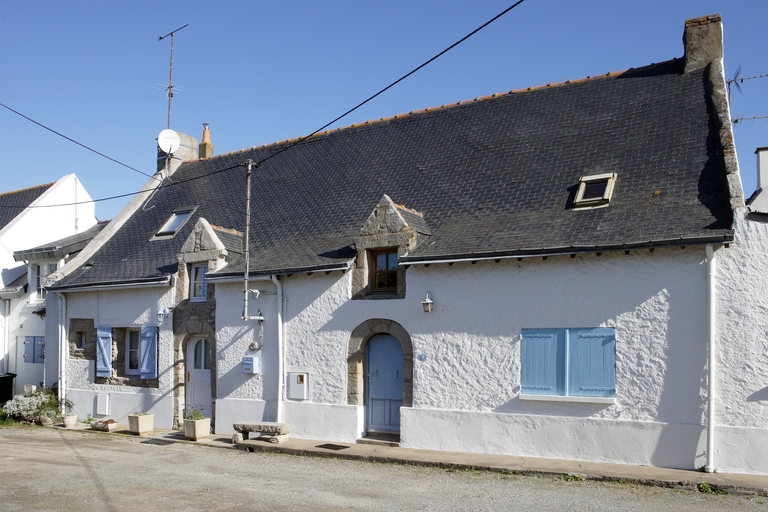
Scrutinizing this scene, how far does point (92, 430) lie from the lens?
52.2 ft

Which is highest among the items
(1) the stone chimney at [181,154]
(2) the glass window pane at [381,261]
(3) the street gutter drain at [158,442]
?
(1) the stone chimney at [181,154]

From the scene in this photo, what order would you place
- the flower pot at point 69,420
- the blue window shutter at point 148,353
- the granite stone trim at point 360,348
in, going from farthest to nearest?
the flower pot at point 69,420 → the blue window shutter at point 148,353 → the granite stone trim at point 360,348

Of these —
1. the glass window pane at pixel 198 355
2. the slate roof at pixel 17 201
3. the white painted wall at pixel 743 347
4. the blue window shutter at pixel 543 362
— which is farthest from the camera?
the slate roof at pixel 17 201

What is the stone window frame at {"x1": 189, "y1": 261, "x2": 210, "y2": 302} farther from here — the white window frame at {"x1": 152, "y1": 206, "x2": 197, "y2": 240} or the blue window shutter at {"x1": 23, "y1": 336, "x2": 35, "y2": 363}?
the blue window shutter at {"x1": 23, "y1": 336, "x2": 35, "y2": 363}

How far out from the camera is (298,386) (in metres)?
13.6

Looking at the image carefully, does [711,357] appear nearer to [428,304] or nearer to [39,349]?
[428,304]

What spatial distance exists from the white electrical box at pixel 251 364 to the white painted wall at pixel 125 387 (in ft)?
8.25

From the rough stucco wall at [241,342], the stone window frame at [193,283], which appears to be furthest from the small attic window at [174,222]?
the rough stucco wall at [241,342]

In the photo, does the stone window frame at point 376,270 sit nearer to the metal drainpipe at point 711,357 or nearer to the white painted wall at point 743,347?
the metal drainpipe at point 711,357

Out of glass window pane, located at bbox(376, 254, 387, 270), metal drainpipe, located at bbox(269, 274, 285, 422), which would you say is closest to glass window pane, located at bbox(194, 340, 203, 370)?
metal drainpipe, located at bbox(269, 274, 285, 422)

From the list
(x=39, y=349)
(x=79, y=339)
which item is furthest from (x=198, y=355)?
(x=39, y=349)

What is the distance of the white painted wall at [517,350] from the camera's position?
33.5 feet

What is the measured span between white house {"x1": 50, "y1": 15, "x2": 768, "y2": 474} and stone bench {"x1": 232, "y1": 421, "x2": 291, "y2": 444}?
1.96 ft

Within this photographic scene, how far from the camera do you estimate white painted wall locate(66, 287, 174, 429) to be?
15891mm
